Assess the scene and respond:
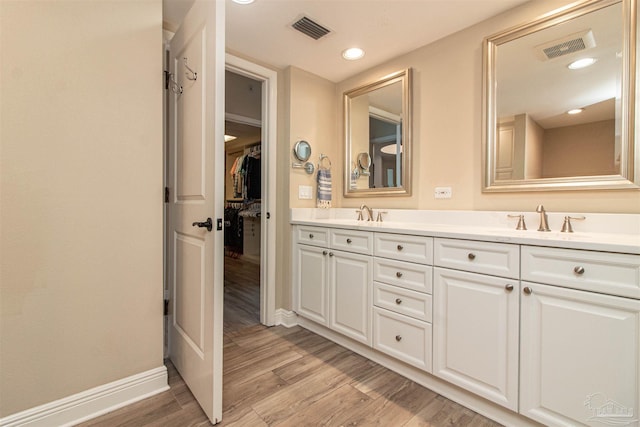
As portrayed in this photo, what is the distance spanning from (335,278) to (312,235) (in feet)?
1.31

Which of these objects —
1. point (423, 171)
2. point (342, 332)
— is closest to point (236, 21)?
point (423, 171)

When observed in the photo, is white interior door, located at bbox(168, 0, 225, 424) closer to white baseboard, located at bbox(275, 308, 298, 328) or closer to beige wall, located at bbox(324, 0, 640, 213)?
white baseboard, located at bbox(275, 308, 298, 328)

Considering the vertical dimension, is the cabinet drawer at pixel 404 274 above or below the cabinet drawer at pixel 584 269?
below

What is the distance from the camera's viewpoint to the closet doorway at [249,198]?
8.11 feet

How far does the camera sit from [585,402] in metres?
1.12

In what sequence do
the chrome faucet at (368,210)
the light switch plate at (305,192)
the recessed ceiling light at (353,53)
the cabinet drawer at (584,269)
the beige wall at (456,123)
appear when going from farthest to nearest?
the light switch plate at (305,192) < the chrome faucet at (368,210) < the recessed ceiling light at (353,53) < the beige wall at (456,123) < the cabinet drawer at (584,269)

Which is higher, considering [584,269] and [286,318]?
[584,269]

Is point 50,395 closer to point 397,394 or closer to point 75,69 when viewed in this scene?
point 75,69

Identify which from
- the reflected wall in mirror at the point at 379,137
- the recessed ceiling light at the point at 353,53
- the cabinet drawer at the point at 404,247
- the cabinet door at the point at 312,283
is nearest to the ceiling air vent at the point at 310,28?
the recessed ceiling light at the point at 353,53

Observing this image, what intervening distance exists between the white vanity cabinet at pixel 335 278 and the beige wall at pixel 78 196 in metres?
1.09

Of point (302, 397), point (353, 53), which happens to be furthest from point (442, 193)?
point (302, 397)

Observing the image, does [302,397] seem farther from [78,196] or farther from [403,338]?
[78,196]

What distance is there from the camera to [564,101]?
162 cm

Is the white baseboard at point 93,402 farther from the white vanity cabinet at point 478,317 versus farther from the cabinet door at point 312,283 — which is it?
the white vanity cabinet at point 478,317
